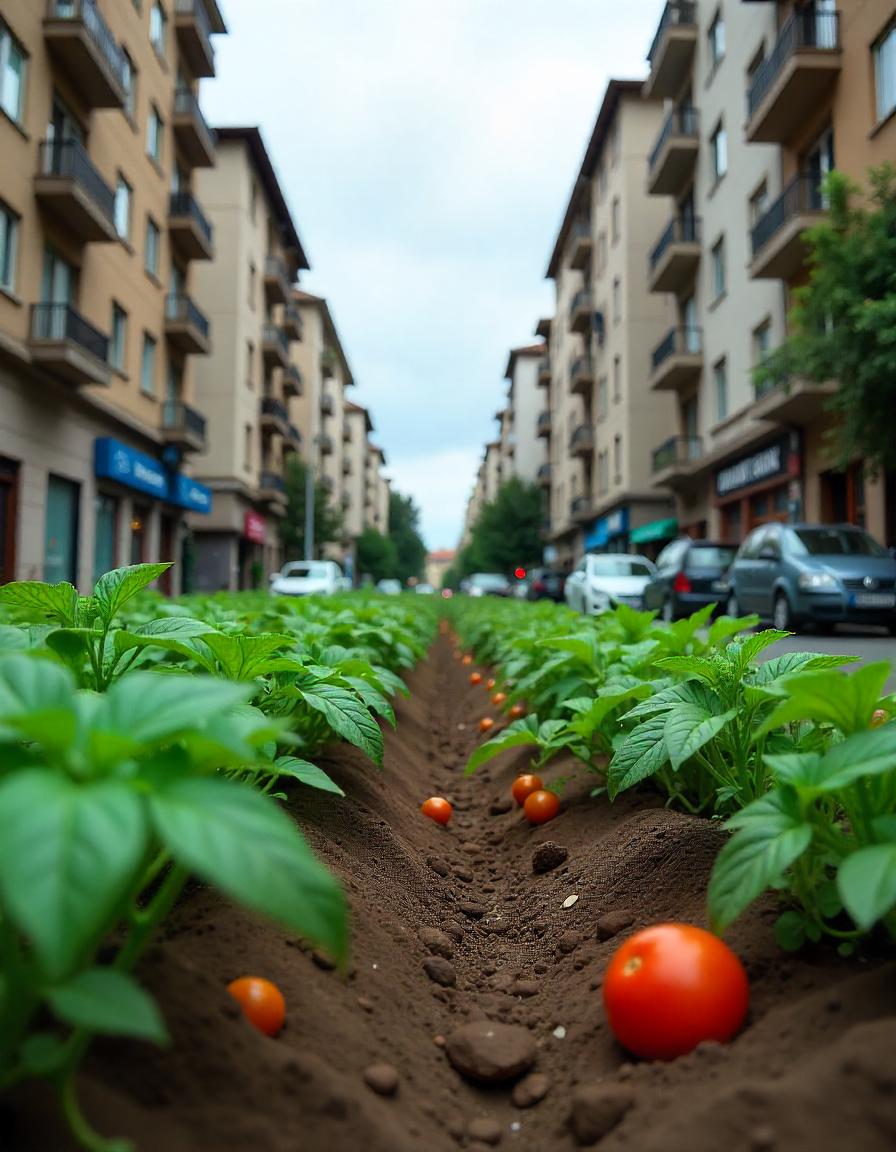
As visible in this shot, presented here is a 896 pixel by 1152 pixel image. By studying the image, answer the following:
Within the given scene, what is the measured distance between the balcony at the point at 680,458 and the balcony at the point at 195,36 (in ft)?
61.0

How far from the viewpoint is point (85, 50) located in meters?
16.2

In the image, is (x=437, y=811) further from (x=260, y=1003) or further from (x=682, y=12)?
(x=682, y=12)

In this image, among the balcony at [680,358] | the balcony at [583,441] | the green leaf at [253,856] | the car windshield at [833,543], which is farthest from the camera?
the balcony at [583,441]

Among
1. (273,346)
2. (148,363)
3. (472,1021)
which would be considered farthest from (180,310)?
(472,1021)

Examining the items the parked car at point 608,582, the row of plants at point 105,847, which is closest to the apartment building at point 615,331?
the parked car at point 608,582

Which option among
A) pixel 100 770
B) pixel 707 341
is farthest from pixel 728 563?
pixel 100 770

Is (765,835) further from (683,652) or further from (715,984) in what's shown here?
(683,652)

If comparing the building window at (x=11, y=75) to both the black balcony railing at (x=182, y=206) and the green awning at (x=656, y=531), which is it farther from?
the green awning at (x=656, y=531)

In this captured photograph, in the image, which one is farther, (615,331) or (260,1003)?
(615,331)

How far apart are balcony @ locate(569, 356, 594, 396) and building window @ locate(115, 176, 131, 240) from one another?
22.2m

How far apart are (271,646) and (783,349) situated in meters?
13.7

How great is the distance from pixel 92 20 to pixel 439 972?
20.2 meters

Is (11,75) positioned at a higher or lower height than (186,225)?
lower

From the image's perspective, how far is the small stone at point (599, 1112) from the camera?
149 cm
